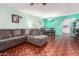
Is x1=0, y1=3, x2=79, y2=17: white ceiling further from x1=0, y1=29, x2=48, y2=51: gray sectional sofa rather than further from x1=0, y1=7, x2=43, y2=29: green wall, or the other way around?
x1=0, y1=29, x2=48, y2=51: gray sectional sofa

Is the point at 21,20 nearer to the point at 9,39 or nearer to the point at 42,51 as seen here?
the point at 9,39

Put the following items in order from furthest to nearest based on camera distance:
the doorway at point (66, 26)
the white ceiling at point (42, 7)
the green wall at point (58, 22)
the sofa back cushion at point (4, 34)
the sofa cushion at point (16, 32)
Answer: the green wall at point (58, 22) < the doorway at point (66, 26) < the sofa cushion at point (16, 32) < the white ceiling at point (42, 7) < the sofa back cushion at point (4, 34)

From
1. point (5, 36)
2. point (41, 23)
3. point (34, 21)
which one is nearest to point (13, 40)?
point (5, 36)

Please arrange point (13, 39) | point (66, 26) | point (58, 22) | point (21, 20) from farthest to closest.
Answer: point (58, 22) → point (66, 26) → point (21, 20) → point (13, 39)

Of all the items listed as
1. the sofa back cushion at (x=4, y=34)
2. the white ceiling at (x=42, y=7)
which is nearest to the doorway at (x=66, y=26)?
the white ceiling at (x=42, y=7)

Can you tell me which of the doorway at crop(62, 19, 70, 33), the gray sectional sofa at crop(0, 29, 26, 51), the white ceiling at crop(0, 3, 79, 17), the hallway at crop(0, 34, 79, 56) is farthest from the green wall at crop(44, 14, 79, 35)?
the hallway at crop(0, 34, 79, 56)

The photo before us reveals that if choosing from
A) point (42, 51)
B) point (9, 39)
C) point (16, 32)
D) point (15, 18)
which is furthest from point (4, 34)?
point (42, 51)

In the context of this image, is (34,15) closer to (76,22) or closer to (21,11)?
(21,11)

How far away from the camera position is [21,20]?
5.58 m

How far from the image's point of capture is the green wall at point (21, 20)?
4363 millimetres

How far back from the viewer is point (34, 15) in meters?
6.12

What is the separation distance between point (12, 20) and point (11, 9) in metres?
0.63

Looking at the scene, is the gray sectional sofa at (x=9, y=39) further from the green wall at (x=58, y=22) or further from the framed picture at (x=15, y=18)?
the green wall at (x=58, y=22)

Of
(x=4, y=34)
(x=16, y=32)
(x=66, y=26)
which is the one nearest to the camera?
(x=4, y=34)
